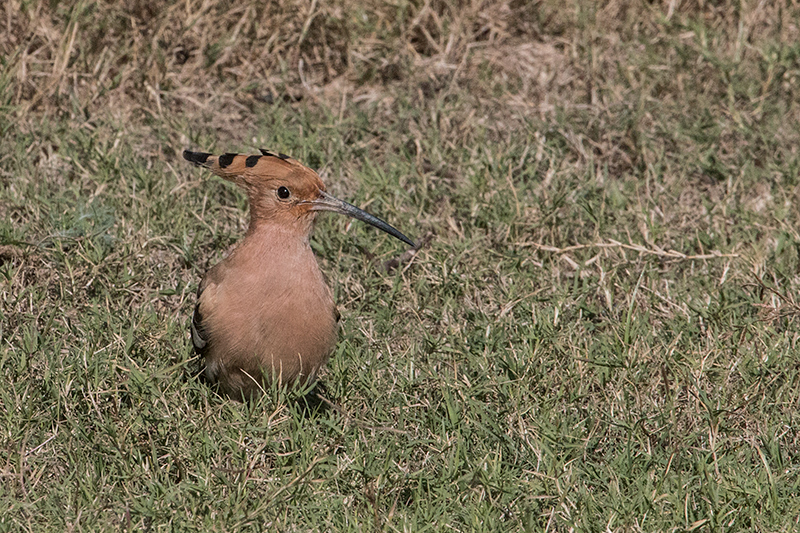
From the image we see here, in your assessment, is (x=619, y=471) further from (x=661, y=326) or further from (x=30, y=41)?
(x=30, y=41)

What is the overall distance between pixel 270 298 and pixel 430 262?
48.8 inches

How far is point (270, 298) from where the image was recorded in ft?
12.7

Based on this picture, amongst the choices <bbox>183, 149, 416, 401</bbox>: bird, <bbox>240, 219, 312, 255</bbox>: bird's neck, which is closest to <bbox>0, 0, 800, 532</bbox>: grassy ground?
<bbox>183, 149, 416, 401</bbox>: bird

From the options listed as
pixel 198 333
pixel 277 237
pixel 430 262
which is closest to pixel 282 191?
pixel 277 237

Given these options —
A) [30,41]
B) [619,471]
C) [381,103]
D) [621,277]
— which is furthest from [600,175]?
[30,41]

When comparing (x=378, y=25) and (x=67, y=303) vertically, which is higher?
(x=378, y=25)

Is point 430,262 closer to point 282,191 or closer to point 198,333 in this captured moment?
point 282,191

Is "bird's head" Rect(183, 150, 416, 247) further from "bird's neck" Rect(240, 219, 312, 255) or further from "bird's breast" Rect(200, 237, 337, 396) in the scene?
"bird's breast" Rect(200, 237, 337, 396)

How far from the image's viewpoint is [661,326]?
4.59m

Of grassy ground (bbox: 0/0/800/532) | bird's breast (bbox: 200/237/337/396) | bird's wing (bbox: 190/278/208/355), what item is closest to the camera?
grassy ground (bbox: 0/0/800/532)

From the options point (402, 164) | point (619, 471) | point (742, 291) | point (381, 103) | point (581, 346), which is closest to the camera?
point (619, 471)

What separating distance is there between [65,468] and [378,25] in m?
3.49

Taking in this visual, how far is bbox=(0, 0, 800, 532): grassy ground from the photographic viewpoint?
11.6 feet

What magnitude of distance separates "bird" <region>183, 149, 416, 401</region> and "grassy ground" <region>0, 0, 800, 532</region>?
0.46ft
